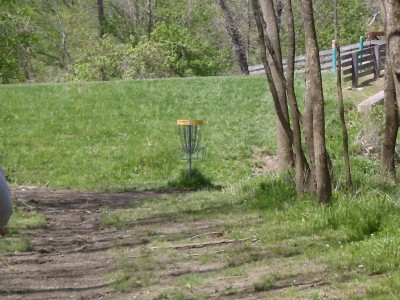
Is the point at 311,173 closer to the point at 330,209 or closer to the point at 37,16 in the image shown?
the point at 330,209

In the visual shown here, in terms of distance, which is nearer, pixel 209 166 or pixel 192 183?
pixel 192 183

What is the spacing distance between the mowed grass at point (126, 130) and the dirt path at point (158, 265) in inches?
263

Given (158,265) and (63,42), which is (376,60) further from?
(63,42)

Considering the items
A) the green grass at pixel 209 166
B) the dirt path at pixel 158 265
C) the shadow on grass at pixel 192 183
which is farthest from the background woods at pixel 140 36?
the dirt path at pixel 158 265

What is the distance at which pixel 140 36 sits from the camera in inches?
1877

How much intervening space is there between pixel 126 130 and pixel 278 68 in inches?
465

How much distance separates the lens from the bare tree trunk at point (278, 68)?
1166 cm

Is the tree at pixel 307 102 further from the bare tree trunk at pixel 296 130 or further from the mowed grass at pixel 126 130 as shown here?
the mowed grass at pixel 126 130

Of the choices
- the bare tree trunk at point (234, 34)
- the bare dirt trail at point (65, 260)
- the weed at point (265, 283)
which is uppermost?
the bare tree trunk at point (234, 34)

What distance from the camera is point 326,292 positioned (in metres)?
6.34

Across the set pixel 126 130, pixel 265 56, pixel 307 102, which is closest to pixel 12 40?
pixel 126 130

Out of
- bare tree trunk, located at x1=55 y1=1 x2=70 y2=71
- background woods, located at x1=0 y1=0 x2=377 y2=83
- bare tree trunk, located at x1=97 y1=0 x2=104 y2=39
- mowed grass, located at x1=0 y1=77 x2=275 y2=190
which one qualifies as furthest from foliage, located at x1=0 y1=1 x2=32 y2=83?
mowed grass, located at x1=0 y1=77 x2=275 y2=190

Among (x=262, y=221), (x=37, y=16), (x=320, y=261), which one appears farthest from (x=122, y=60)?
(x=320, y=261)

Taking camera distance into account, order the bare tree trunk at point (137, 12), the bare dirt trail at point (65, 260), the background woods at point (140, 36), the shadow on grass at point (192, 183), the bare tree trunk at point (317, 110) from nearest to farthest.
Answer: the bare dirt trail at point (65, 260)
the bare tree trunk at point (317, 110)
the shadow on grass at point (192, 183)
the background woods at point (140, 36)
the bare tree trunk at point (137, 12)
